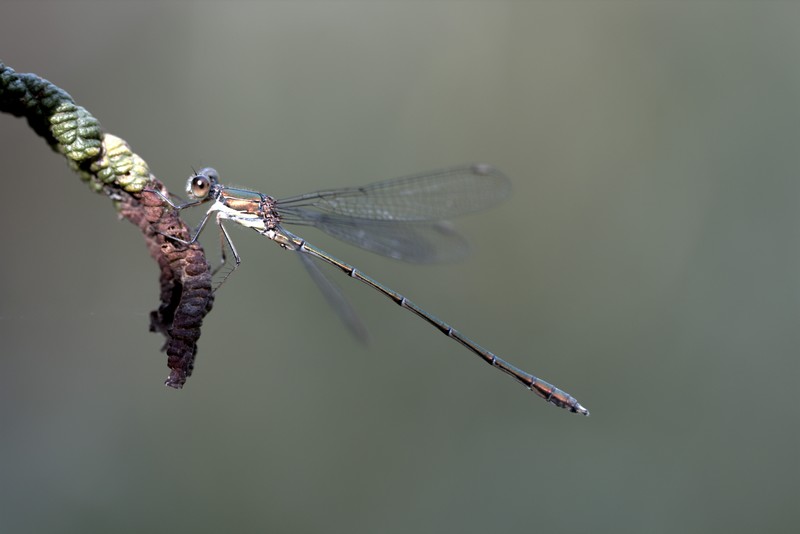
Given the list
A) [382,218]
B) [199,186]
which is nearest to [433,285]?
[382,218]

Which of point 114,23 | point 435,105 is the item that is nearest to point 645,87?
point 435,105

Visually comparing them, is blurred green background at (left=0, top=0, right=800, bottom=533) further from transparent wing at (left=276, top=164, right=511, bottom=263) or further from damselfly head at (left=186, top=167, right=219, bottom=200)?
damselfly head at (left=186, top=167, right=219, bottom=200)

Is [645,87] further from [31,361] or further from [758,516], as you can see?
[31,361]

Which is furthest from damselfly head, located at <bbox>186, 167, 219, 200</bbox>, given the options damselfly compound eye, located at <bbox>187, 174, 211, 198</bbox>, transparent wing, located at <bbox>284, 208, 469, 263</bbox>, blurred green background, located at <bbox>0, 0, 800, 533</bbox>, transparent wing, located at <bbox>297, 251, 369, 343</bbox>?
blurred green background, located at <bbox>0, 0, 800, 533</bbox>

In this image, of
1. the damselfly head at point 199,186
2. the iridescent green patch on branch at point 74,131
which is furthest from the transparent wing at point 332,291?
the iridescent green patch on branch at point 74,131

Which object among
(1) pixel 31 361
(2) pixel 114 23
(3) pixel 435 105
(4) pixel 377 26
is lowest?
(1) pixel 31 361

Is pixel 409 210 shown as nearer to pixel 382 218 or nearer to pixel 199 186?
pixel 382 218

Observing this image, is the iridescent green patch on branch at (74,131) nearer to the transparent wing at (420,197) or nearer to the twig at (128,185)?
the twig at (128,185)
